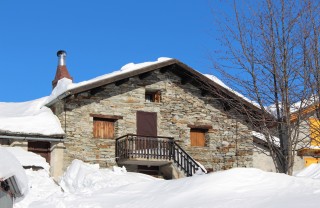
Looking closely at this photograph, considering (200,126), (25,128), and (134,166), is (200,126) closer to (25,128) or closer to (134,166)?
(134,166)

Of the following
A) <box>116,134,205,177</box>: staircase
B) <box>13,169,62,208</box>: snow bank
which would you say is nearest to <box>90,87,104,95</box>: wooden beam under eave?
<box>116,134,205,177</box>: staircase

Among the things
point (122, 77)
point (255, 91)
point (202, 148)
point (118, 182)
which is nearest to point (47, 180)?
point (118, 182)

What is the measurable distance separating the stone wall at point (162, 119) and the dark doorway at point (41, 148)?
699 mm

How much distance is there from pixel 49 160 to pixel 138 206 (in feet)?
28.9

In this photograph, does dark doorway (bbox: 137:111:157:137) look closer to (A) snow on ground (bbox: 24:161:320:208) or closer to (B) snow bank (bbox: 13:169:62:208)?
(B) snow bank (bbox: 13:169:62:208)

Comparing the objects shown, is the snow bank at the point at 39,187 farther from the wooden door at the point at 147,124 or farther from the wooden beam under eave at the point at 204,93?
the wooden beam under eave at the point at 204,93

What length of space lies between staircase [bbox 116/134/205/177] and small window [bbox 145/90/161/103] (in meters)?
1.89

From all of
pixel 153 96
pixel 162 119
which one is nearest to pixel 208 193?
pixel 162 119

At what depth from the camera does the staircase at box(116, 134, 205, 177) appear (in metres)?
20.8

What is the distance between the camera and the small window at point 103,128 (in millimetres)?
21703

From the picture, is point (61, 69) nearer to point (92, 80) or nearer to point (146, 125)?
point (92, 80)

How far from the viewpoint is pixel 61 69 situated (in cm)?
2489

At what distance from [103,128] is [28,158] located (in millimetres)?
3373

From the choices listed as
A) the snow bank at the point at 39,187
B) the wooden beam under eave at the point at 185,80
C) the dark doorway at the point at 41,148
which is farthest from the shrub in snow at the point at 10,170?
the wooden beam under eave at the point at 185,80
